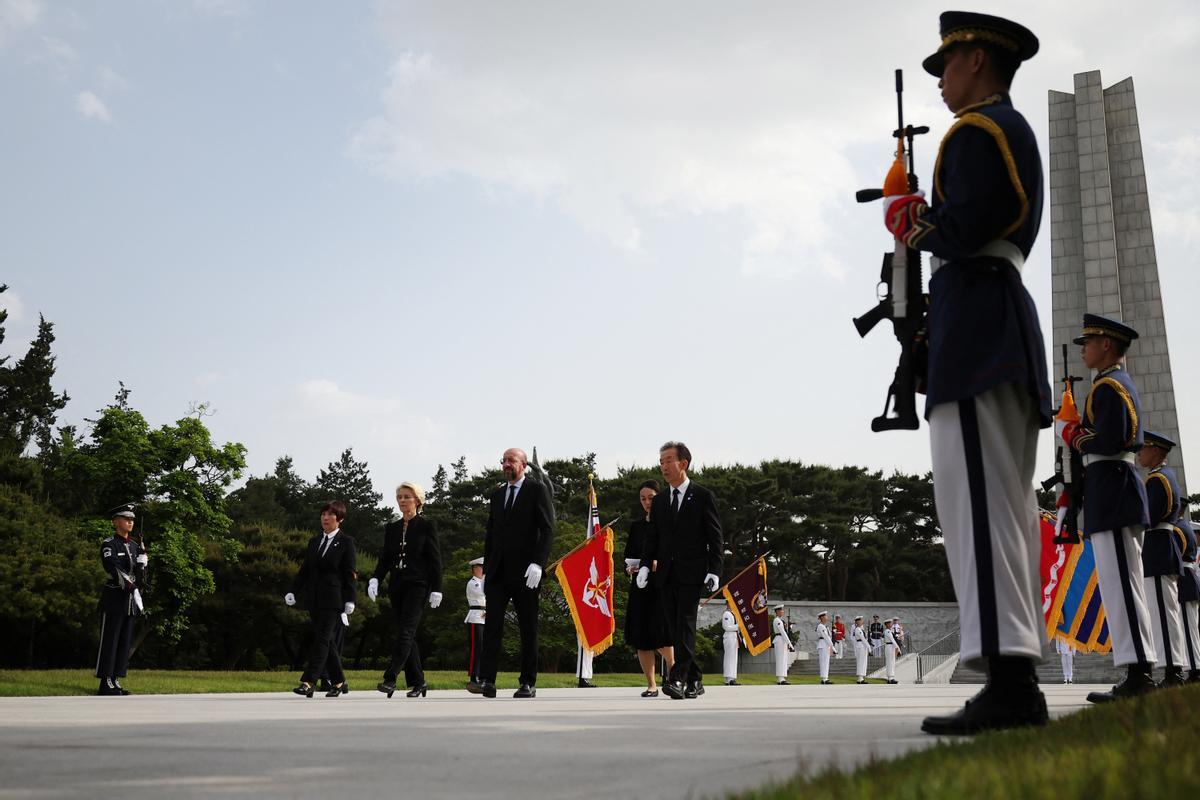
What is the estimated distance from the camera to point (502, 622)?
10156mm

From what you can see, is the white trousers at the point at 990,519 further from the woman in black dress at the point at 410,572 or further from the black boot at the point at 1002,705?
the woman in black dress at the point at 410,572

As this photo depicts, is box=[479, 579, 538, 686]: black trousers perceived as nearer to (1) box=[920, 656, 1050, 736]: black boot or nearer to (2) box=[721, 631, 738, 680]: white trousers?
(1) box=[920, 656, 1050, 736]: black boot

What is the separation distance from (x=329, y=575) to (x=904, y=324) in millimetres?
8415

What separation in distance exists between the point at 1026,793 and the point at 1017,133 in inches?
123

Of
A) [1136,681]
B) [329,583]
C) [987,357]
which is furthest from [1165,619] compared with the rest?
[329,583]

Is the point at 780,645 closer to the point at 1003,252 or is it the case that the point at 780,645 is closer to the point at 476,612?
the point at 476,612

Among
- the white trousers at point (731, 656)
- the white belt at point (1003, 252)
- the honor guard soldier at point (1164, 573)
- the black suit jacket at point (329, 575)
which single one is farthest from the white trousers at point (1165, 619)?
the white trousers at point (731, 656)

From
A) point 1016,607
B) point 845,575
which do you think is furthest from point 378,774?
point 845,575

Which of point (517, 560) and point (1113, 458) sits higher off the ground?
point (1113, 458)

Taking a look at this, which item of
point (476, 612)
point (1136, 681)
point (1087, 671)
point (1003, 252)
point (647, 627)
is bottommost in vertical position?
point (1136, 681)

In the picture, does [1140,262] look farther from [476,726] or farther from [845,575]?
[476,726]

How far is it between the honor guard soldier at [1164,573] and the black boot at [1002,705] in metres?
4.73

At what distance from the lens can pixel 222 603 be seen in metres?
44.1

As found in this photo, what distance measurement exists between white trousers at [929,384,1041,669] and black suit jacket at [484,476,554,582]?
6433mm
